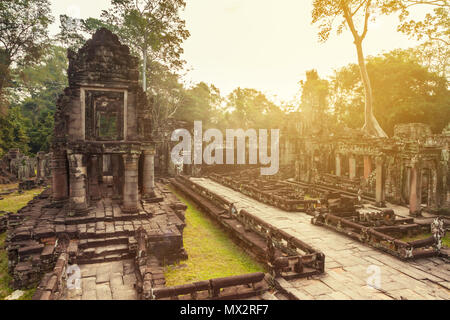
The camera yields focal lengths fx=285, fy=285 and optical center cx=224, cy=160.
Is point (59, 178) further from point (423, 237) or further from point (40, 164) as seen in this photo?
point (423, 237)

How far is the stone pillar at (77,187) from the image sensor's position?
11.0m

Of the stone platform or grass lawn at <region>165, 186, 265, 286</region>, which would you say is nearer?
the stone platform

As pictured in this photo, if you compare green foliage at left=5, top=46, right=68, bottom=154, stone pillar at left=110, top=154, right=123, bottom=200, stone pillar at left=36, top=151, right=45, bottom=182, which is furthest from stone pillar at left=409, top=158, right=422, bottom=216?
green foliage at left=5, top=46, right=68, bottom=154

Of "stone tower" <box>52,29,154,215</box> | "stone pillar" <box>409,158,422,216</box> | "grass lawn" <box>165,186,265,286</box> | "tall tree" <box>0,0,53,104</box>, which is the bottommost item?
"grass lawn" <box>165,186,265,286</box>

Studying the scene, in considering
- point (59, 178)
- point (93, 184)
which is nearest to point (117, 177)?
point (93, 184)

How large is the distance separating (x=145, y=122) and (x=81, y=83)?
3.15 m

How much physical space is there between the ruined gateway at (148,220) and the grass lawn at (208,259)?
0.39 m

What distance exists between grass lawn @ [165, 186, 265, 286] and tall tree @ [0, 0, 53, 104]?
24.1 metres

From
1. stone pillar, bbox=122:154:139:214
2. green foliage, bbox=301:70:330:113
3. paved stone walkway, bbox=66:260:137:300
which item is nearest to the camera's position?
paved stone walkway, bbox=66:260:137:300

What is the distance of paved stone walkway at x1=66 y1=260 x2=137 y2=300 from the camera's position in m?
6.92

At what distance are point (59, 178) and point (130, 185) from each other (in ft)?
12.3

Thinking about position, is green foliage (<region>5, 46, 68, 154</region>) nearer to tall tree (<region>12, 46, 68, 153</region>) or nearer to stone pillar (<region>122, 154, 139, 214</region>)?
tall tree (<region>12, 46, 68, 153</region>)

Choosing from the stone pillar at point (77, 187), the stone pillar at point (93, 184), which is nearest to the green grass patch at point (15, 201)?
the stone pillar at point (93, 184)
